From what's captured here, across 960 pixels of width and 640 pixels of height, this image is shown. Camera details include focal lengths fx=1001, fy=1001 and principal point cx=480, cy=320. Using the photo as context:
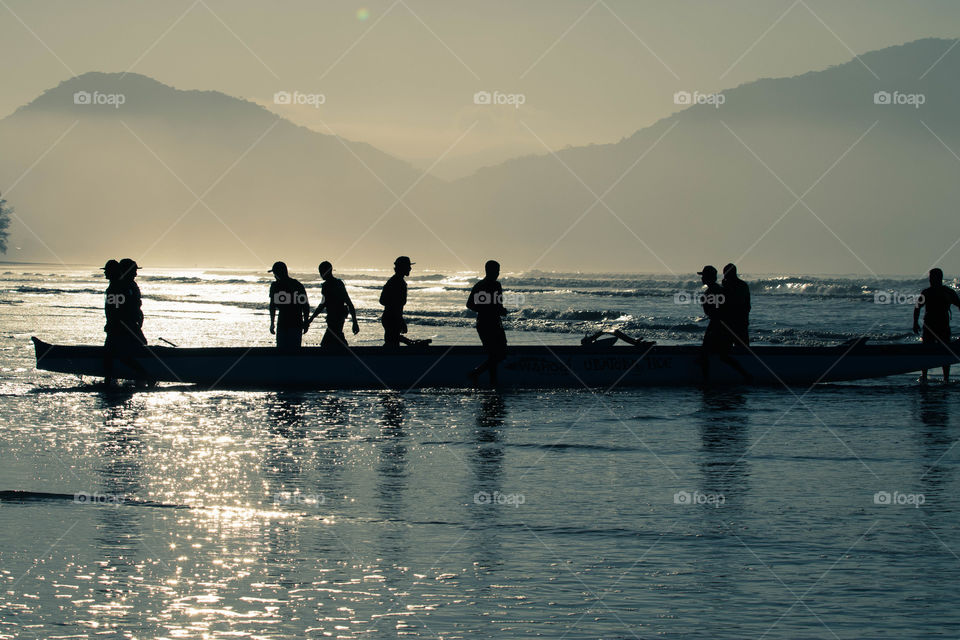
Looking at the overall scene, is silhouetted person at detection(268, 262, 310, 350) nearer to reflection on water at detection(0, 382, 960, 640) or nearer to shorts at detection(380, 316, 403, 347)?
shorts at detection(380, 316, 403, 347)

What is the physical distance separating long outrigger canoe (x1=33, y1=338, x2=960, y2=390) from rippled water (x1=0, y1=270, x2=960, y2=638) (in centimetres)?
250

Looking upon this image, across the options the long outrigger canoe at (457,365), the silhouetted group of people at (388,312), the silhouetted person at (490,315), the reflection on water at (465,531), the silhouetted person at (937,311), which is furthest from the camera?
the silhouetted person at (937,311)

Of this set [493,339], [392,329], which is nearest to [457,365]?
[493,339]

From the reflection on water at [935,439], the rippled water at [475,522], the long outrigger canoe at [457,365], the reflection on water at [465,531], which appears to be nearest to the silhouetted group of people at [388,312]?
the long outrigger canoe at [457,365]

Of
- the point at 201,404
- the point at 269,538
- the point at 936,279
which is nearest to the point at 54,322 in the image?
the point at 201,404

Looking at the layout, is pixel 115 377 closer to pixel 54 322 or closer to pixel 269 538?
pixel 269 538

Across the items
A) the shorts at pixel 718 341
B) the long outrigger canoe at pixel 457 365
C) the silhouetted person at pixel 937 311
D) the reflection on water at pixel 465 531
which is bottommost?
the reflection on water at pixel 465 531

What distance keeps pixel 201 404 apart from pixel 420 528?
7402 mm

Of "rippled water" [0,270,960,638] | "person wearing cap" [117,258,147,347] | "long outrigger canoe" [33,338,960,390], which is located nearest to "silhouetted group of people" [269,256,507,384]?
"long outrigger canoe" [33,338,960,390]

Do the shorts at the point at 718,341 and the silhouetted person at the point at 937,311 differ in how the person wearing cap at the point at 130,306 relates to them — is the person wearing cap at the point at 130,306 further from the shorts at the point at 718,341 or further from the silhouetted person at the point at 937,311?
the silhouetted person at the point at 937,311

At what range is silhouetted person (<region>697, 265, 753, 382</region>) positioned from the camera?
15422 mm

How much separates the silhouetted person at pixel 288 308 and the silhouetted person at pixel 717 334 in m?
6.13

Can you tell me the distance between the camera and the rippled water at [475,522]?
5.02 meters

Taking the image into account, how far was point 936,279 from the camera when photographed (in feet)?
54.0
